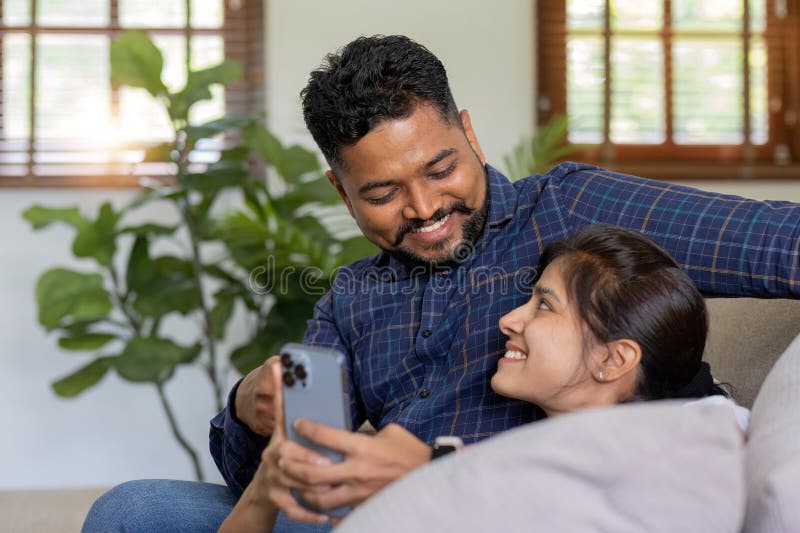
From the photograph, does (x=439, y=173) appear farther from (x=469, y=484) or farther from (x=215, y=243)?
(x=215, y=243)

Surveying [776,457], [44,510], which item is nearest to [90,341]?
[44,510]

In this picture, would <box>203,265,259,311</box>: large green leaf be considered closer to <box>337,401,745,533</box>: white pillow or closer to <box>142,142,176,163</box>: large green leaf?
<box>142,142,176,163</box>: large green leaf

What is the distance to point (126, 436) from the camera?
323cm

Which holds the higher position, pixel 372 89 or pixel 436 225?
pixel 372 89

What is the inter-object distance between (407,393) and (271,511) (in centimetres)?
36

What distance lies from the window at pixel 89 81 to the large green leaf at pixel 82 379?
658 mm

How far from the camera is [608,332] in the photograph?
112 cm

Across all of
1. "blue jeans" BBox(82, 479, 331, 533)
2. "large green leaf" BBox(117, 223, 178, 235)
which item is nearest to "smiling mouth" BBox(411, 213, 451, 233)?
"blue jeans" BBox(82, 479, 331, 533)

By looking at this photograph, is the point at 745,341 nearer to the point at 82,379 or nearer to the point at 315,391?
the point at 315,391

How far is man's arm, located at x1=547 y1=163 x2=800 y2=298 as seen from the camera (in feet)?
3.66

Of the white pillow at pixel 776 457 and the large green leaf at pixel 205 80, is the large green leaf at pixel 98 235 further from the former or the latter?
the white pillow at pixel 776 457

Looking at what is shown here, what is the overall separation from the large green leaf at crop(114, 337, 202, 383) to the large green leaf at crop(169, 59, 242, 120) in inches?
27.0

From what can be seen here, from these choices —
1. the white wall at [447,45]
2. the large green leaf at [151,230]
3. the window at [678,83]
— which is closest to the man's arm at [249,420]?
the large green leaf at [151,230]

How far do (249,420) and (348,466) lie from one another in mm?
426
